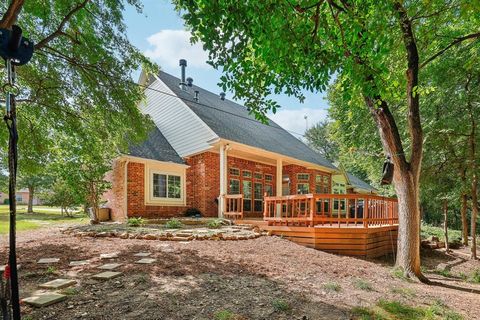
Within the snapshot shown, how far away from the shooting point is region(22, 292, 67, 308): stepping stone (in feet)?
10.4

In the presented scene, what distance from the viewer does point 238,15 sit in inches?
116

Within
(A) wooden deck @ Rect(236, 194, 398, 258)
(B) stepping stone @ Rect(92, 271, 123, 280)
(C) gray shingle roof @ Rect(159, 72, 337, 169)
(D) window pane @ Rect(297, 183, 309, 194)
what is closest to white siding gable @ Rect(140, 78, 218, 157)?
(C) gray shingle roof @ Rect(159, 72, 337, 169)

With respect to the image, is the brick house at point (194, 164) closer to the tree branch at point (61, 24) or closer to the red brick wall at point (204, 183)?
the red brick wall at point (204, 183)

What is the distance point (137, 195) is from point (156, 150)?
2132mm

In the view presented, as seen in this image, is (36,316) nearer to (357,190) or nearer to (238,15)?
(238,15)

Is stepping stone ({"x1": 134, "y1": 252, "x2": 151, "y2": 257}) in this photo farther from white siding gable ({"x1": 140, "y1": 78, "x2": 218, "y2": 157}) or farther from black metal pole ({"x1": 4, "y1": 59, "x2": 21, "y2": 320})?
white siding gable ({"x1": 140, "y1": 78, "x2": 218, "y2": 157})

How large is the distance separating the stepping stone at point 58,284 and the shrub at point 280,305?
272 centimetres

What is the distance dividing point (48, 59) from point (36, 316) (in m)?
5.57

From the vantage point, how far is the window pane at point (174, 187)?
1201 cm

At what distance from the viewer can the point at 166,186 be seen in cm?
1189

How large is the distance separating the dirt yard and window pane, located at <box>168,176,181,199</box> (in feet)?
15.3

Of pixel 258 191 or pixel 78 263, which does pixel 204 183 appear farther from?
pixel 78 263

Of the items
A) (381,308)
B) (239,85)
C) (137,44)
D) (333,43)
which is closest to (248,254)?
(381,308)

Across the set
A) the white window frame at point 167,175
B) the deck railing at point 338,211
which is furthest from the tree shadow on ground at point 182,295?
the white window frame at point 167,175
